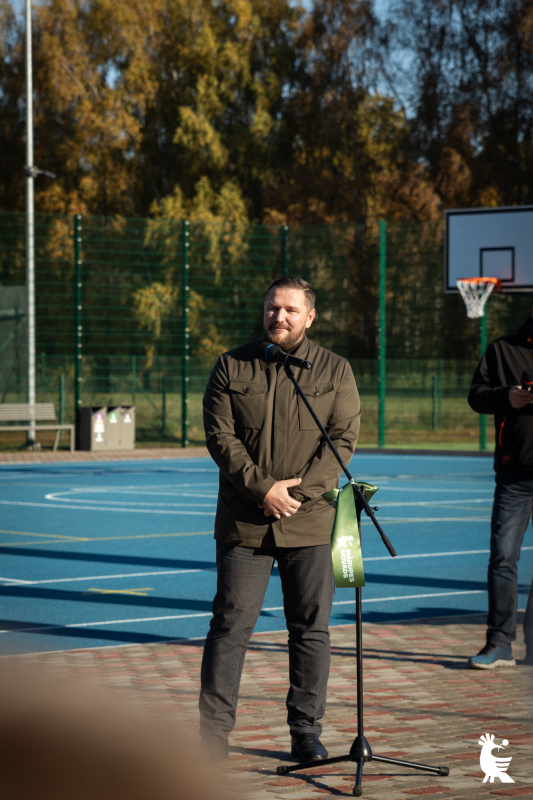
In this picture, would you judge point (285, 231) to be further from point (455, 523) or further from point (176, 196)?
point (455, 523)

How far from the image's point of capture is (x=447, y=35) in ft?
138

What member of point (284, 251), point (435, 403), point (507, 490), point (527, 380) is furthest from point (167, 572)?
point (435, 403)

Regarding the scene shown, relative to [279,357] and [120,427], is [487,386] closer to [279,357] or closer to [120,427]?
[279,357]

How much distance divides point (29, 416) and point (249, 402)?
22317 millimetres

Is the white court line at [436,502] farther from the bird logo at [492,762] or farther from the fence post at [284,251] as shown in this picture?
the fence post at [284,251]

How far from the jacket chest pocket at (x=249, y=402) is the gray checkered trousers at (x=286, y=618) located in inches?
20.1

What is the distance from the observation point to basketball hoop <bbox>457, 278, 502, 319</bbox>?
20.9 metres

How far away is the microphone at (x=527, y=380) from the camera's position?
6.03m

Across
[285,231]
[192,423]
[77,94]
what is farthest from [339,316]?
[77,94]

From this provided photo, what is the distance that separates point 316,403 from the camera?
4535mm

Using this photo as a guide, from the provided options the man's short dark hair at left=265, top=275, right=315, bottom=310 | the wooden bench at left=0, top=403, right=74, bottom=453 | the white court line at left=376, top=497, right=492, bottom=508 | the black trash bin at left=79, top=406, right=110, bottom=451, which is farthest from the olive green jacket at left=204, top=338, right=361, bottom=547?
the black trash bin at left=79, top=406, right=110, bottom=451

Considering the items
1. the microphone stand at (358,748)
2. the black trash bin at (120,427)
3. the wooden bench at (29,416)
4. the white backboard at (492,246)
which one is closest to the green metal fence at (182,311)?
the wooden bench at (29,416)

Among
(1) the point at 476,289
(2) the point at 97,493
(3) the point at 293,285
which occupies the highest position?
(1) the point at 476,289

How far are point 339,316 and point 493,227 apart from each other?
39.1ft
